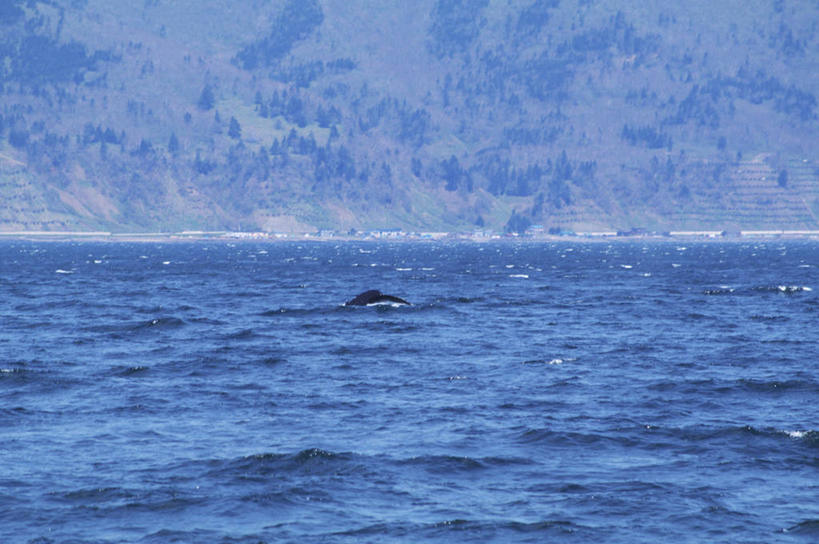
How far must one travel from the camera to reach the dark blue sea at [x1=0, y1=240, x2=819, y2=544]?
2250 cm

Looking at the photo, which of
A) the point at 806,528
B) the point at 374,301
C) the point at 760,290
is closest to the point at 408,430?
the point at 806,528

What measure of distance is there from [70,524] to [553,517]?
30.4 feet

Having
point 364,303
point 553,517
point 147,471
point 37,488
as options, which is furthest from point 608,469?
point 364,303

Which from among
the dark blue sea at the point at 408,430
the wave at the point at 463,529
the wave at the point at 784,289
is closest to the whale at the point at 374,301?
the dark blue sea at the point at 408,430

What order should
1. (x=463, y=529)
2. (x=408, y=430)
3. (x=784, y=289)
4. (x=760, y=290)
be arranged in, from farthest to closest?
(x=760, y=290) < (x=784, y=289) < (x=408, y=430) < (x=463, y=529)

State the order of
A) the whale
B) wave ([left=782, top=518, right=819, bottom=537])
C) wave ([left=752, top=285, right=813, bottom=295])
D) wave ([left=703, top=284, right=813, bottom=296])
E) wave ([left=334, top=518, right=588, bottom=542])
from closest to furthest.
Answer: wave ([left=334, top=518, right=588, bottom=542]), wave ([left=782, top=518, right=819, bottom=537]), the whale, wave ([left=703, top=284, right=813, bottom=296]), wave ([left=752, top=285, right=813, bottom=295])

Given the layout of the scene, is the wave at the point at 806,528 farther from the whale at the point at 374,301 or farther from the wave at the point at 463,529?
the whale at the point at 374,301

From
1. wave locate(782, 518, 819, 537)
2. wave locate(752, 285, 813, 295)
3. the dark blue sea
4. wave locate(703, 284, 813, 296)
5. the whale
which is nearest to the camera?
wave locate(782, 518, 819, 537)

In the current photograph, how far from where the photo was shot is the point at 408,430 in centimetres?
3067

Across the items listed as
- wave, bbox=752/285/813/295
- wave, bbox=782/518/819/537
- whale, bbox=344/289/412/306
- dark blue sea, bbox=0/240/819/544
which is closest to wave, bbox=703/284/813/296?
wave, bbox=752/285/813/295

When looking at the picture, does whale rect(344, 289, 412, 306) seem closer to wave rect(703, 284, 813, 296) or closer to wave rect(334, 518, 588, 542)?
wave rect(703, 284, 813, 296)

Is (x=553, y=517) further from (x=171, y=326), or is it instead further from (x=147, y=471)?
(x=171, y=326)

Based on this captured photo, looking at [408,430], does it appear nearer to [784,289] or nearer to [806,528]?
[806,528]

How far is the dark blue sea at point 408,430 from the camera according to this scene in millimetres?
22500
